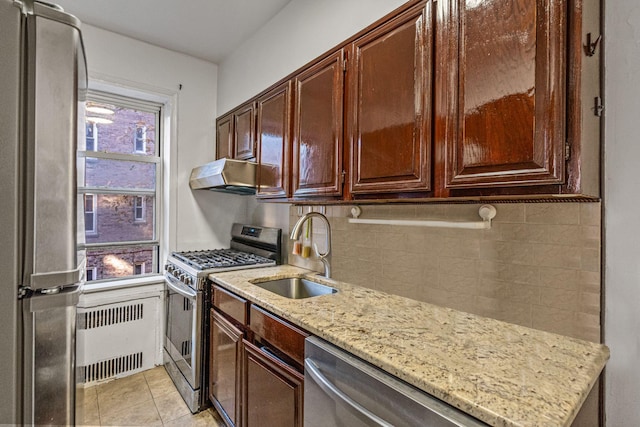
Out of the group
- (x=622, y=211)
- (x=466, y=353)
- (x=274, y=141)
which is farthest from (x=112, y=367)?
(x=622, y=211)

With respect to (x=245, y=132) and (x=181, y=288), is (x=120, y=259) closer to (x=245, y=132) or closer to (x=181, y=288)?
(x=181, y=288)

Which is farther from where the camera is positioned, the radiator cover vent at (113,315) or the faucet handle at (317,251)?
the radiator cover vent at (113,315)

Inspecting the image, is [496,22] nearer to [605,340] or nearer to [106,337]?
[605,340]

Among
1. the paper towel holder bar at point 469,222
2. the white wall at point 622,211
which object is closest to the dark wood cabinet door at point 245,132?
the paper towel holder bar at point 469,222

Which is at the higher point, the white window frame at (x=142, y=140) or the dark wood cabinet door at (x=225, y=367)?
the white window frame at (x=142, y=140)

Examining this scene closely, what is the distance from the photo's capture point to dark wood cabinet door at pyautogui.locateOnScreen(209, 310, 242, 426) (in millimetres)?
1727

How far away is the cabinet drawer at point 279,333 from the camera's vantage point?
4.17 feet

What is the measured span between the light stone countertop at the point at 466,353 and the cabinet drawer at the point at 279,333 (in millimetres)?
47

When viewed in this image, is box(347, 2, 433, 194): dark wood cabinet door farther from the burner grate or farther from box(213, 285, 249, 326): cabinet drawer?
the burner grate

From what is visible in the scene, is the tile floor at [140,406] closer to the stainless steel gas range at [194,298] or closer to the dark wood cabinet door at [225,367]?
the stainless steel gas range at [194,298]

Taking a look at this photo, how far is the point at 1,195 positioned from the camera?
2.55ft

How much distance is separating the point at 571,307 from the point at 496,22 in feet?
3.27

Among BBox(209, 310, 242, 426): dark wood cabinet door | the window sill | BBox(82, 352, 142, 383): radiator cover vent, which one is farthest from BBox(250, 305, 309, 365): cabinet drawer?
BBox(82, 352, 142, 383): radiator cover vent

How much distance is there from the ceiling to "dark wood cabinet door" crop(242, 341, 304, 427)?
86.6 inches
